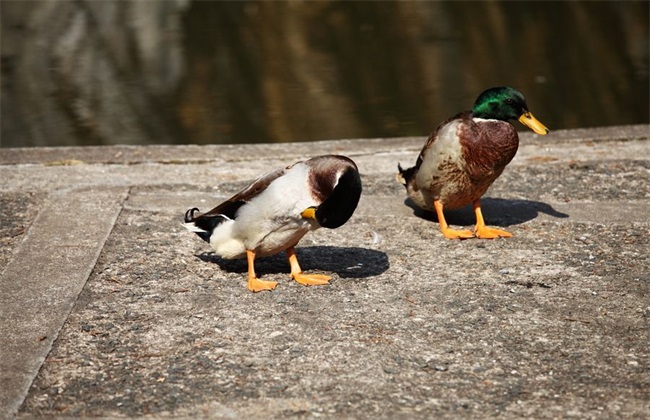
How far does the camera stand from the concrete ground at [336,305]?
3.86 m

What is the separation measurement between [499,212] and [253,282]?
1888mm

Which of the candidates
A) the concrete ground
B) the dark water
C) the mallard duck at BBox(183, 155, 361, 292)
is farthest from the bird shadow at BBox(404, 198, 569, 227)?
the dark water

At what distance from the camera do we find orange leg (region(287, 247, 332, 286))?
4.95 meters

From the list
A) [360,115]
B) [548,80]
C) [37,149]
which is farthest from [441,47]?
[37,149]

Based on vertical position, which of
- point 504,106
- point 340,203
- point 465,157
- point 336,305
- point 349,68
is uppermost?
point 504,106

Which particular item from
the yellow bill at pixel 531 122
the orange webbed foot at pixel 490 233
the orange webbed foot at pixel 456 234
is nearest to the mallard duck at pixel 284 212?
the orange webbed foot at pixel 456 234

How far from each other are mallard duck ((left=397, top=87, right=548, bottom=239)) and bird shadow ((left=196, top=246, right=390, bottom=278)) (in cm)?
55

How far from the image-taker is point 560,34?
12.4m

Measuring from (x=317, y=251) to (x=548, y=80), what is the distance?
5942 mm

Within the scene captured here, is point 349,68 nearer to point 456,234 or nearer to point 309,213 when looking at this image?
point 456,234

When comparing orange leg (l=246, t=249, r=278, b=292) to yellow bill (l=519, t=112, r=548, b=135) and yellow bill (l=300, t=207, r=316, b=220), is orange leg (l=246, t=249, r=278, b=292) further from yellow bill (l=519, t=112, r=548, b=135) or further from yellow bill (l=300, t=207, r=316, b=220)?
yellow bill (l=519, t=112, r=548, b=135)

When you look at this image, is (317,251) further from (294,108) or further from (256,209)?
(294,108)

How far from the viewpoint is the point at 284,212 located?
470cm

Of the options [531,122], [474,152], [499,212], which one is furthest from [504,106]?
[499,212]
